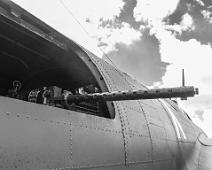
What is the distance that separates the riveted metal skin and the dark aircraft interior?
0.02 m

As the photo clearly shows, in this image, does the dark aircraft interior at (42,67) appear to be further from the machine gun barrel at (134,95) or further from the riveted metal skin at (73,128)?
the machine gun barrel at (134,95)

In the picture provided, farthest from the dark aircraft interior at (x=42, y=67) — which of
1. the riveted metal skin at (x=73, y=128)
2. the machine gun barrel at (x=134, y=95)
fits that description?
the machine gun barrel at (x=134, y=95)

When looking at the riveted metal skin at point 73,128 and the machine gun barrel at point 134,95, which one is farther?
the machine gun barrel at point 134,95

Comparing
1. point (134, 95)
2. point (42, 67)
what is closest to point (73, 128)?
point (134, 95)

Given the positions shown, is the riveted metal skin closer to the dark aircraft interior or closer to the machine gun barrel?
the dark aircraft interior

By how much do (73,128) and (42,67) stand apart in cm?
280

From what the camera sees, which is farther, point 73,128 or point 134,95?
point 134,95

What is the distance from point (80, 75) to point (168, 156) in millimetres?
2683

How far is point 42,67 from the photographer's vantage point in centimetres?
627

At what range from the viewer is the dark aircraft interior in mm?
4684

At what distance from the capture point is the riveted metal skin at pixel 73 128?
2.98m

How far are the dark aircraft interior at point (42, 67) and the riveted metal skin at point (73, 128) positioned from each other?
0.02 m

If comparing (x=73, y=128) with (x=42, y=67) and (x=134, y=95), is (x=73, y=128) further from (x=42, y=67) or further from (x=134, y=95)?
(x=42, y=67)

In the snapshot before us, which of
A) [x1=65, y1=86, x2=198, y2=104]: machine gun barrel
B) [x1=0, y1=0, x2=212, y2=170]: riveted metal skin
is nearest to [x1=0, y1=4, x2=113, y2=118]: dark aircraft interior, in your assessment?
[x1=0, y1=0, x2=212, y2=170]: riveted metal skin
